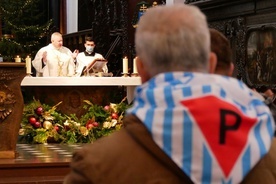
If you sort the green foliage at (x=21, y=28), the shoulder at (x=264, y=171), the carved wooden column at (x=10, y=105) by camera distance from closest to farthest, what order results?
the shoulder at (x=264, y=171)
the carved wooden column at (x=10, y=105)
the green foliage at (x=21, y=28)

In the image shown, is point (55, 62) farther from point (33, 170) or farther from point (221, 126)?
point (221, 126)

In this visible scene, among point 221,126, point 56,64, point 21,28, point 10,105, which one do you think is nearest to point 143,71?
point 221,126

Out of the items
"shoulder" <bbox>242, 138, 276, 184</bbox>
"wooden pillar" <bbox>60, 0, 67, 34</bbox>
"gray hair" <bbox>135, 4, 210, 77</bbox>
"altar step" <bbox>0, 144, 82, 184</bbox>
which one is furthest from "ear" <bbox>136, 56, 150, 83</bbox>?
"wooden pillar" <bbox>60, 0, 67, 34</bbox>

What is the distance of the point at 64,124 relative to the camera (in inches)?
328

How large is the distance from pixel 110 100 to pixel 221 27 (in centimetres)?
219

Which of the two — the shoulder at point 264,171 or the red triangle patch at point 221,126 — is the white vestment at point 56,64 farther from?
the red triangle patch at point 221,126

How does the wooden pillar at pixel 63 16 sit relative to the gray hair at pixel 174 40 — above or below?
above

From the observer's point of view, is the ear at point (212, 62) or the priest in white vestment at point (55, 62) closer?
the ear at point (212, 62)

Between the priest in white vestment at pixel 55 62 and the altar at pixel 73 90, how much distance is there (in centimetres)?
53

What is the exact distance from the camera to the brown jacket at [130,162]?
A: 1703 millimetres

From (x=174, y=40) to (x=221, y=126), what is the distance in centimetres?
24

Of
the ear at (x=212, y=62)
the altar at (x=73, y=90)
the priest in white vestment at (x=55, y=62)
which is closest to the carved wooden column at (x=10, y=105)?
the altar at (x=73, y=90)

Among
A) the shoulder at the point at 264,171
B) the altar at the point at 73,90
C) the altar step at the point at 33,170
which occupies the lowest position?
the altar step at the point at 33,170

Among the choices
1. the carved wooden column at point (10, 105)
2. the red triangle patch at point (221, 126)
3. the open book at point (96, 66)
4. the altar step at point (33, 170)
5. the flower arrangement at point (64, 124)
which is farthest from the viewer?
the open book at point (96, 66)
